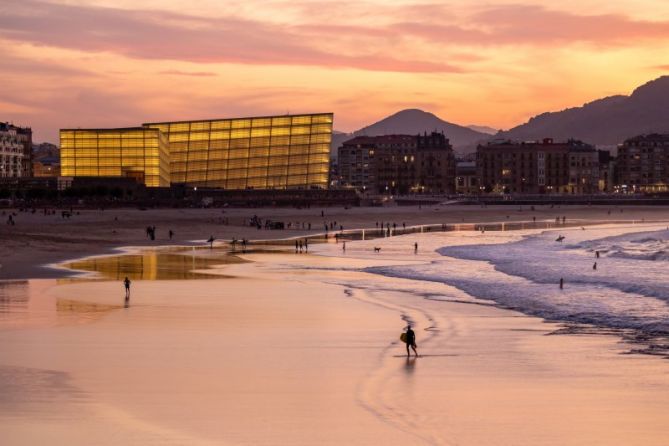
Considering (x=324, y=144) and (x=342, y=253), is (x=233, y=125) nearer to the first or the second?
(x=324, y=144)

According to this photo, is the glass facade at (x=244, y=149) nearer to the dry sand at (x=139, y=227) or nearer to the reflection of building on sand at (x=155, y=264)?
the dry sand at (x=139, y=227)

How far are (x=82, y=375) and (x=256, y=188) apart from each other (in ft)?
440

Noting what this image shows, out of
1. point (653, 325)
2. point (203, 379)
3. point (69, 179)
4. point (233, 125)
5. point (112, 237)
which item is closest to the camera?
point (203, 379)

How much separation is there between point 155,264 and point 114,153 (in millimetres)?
95864

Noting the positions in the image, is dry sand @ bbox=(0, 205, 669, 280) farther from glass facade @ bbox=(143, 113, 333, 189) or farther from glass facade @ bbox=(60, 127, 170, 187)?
glass facade @ bbox=(60, 127, 170, 187)

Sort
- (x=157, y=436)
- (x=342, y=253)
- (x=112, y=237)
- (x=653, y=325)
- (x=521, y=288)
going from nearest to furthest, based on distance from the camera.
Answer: (x=157, y=436)
(x=653, y=325)
(x=521, y=288)
(x=342, y=253)
(x=112, y=237)

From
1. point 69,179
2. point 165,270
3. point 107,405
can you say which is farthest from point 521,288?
point 69,179

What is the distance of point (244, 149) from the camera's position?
507ft

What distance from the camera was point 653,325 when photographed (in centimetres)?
3080

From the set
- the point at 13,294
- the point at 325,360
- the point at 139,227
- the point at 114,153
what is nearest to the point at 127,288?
the point at 13,294

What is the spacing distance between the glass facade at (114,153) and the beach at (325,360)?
9737cm

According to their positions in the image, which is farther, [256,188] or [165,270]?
[256,188]

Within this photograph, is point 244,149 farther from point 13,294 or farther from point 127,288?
point 13,294

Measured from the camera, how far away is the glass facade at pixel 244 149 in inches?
6068
